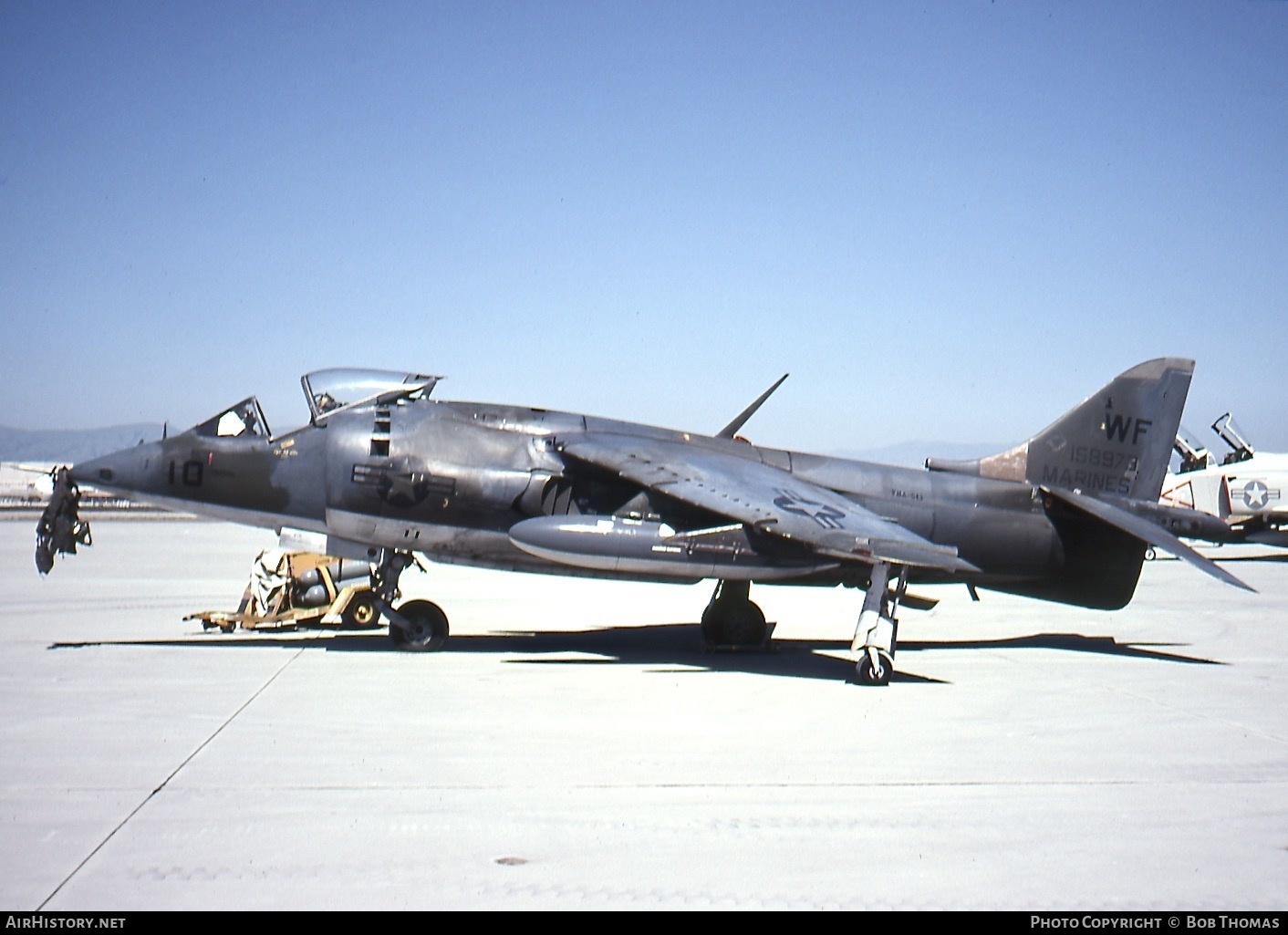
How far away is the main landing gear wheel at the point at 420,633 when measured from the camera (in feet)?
42.9

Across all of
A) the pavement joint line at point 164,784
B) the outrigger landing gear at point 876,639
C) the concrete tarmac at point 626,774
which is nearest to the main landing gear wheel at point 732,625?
the concrete tarmac at point 626,774

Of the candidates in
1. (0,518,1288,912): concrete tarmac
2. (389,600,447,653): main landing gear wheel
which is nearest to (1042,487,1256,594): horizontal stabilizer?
(0,518,1288,912): concrete tarmac

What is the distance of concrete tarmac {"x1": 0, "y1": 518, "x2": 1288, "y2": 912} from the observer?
534cm

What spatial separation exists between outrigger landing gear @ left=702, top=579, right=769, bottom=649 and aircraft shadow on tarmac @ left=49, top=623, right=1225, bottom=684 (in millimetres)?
193

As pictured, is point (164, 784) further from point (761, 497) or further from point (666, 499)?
point (666, 499)

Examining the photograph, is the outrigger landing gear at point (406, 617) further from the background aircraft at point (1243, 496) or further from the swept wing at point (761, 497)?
the background aircraft at point (1243, 496)

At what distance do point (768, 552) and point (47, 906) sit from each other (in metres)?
8.35

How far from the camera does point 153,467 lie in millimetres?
12781

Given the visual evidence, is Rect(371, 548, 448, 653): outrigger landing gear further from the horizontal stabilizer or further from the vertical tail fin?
the horizontal stabilizer

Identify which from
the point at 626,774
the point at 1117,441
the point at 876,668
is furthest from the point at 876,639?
the point at 1117,441

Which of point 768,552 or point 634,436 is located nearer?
point 768,552

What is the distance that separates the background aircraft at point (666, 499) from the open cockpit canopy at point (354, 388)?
0.09 feet

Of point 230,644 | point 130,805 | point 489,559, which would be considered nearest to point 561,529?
point 489,559
